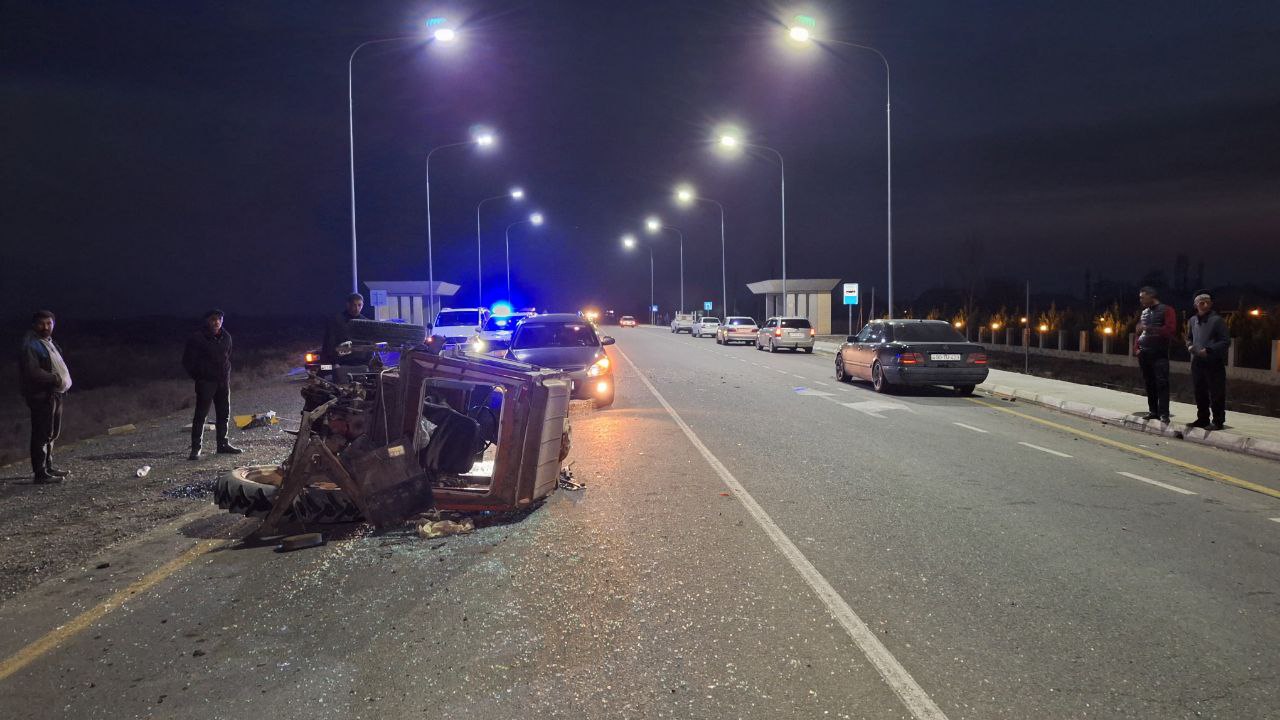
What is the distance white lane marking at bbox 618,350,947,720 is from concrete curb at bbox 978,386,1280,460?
702 centimetres

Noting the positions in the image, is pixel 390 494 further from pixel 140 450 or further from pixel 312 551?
pixel 140 450

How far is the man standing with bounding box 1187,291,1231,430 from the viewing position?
11.4 metres

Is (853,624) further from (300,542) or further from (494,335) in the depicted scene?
(494,335)

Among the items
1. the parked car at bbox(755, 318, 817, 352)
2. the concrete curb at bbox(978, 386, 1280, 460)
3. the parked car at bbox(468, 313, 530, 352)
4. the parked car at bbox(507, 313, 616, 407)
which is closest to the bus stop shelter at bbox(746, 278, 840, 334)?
the parked car at bbox(755, 318, 817, 352)

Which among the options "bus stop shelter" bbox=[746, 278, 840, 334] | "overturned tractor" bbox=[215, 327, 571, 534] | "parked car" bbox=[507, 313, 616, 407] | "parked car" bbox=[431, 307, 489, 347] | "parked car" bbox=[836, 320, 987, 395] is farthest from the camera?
"bus stop shelter" bbox=[746, 278, 840, 334]

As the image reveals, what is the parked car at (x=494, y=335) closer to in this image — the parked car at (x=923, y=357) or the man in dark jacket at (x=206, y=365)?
the parked car at (x=923, y=357)

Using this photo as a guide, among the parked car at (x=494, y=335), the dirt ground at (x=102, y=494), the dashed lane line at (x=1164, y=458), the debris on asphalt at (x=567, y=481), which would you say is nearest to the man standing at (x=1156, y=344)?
the dashed lane line at (x=1164, y=458)

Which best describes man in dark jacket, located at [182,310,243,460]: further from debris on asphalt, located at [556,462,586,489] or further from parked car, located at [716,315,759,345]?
parked car, located at [716,315,759,345]

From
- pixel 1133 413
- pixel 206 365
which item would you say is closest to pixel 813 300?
pixel 1133 413

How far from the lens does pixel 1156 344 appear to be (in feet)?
41.0

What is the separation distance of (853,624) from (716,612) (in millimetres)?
738

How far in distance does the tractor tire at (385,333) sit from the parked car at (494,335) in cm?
1113

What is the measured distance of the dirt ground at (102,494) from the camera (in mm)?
6371

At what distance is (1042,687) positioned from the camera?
3.85 m
